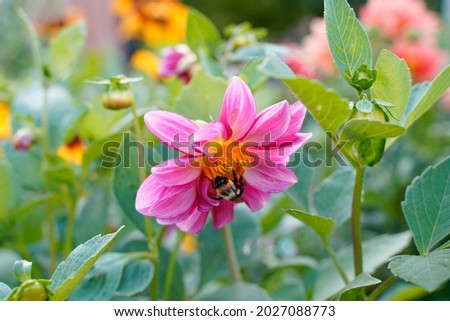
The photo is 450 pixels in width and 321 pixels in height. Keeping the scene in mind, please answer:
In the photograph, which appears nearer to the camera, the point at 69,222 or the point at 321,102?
the point at 321,102

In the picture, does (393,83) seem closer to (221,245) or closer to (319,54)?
(221,245)

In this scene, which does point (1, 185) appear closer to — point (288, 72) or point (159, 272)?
point (159, 272)

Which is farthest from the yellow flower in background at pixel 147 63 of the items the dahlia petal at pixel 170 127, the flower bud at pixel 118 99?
the dahlia petal at pixel 170 127

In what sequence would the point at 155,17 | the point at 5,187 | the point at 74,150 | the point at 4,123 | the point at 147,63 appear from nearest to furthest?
the point at 5,187, the point at 74,150, the point at 4,123, the point at 147,63, the point at 155,17

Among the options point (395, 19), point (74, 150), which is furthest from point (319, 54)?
point (74, 150)

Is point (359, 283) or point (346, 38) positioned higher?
point (346, 38)

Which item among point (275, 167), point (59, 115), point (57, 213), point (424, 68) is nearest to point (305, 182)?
point (275, 167)

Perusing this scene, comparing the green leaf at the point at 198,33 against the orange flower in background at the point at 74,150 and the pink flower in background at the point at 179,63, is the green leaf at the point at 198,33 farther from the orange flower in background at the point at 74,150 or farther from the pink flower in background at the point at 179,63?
the orange flower in background at the point at 74,150
